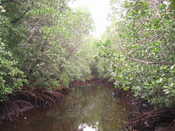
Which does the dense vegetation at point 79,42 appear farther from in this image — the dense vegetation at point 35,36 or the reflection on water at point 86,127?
the reflection on water at point 86,127

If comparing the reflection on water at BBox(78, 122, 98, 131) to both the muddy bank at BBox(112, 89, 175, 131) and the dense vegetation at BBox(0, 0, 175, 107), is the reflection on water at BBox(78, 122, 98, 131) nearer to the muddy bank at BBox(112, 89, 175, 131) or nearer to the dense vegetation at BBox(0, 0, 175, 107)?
the muddy bank at BBox(112, 89, 175, 131)

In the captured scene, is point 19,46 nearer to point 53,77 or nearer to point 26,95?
point 26,95

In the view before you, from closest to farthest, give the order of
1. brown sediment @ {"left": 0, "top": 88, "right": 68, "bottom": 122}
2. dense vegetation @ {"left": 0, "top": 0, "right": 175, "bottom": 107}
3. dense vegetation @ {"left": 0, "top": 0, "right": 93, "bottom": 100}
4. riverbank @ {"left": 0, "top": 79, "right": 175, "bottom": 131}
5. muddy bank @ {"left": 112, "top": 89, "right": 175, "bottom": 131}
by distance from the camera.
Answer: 1. dense vegetation @ {"left": 0, "top": 0, "right": 175, "bottom": 107}
2. muddy bank @ {"left": 112, "top": 89, "right": 175, "bottom": 131}
3. riverbank @ {"left": 0, "top": 79, "right": 175, "bottom": 131}
4. brown sediment @ {"left": 0, "top": 88, "right": 68, "bottom": 122}
5. dense vegetation @ {"left": 0, "top": 0, "right": 93, "bottom": 100}

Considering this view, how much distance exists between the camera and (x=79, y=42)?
14805mm

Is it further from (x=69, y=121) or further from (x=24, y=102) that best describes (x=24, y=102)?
(x=69, y=121)

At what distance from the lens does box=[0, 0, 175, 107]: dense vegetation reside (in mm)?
4906

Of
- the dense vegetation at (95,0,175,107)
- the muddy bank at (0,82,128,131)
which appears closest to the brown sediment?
the muddy bank at (0,82,128,131)

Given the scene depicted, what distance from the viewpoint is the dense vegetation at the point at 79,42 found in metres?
4.91

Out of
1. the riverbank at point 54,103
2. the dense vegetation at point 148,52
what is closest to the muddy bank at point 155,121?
the riverbank at point 54,103

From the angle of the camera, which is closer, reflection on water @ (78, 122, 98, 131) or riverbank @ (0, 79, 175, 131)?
riverbank @ (0, 79, 175, 131)

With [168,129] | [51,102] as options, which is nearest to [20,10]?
[51,102]

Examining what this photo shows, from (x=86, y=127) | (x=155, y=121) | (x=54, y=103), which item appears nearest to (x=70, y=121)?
(x=86, y=127)

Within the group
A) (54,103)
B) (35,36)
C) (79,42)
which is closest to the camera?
(35,36)

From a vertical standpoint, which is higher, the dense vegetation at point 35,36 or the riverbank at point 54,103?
the dense vegetation at point 35,36
